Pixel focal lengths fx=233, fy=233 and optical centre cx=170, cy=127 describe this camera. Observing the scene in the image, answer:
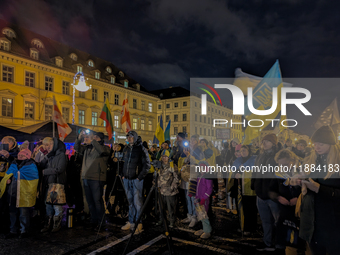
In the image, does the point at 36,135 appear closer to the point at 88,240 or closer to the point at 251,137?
the point at 88,240

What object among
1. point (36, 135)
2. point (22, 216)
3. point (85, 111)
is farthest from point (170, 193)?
point (85, 111)

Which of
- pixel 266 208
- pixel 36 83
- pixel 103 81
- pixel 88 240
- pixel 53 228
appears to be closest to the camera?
pixel 266 208

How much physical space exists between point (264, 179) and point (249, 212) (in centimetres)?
151

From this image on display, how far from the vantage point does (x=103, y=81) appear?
126 feet

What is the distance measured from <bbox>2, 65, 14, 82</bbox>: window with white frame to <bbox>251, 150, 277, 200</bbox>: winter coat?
98.9 ft

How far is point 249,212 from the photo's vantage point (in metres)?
5.09

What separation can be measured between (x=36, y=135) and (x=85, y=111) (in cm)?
2625

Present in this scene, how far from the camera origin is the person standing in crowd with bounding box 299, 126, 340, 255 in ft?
8.61

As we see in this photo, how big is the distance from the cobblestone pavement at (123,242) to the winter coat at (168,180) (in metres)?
0.85

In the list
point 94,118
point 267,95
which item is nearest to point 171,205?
point 267,95

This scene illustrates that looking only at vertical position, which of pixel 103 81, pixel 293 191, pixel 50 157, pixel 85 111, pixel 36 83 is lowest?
pixel 293 191

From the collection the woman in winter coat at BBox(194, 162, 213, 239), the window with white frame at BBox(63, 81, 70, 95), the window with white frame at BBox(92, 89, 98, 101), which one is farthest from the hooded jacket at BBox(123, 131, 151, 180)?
the window with white frame at BBox(92, 89, 98, 101)

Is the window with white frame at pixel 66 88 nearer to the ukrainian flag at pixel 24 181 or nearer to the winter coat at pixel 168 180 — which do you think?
the ukrainian flag at pixel 24 181

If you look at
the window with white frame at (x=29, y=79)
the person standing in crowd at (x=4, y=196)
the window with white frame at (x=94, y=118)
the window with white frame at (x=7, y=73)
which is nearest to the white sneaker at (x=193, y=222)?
the person standing in crowd at (x=4, y=196)
